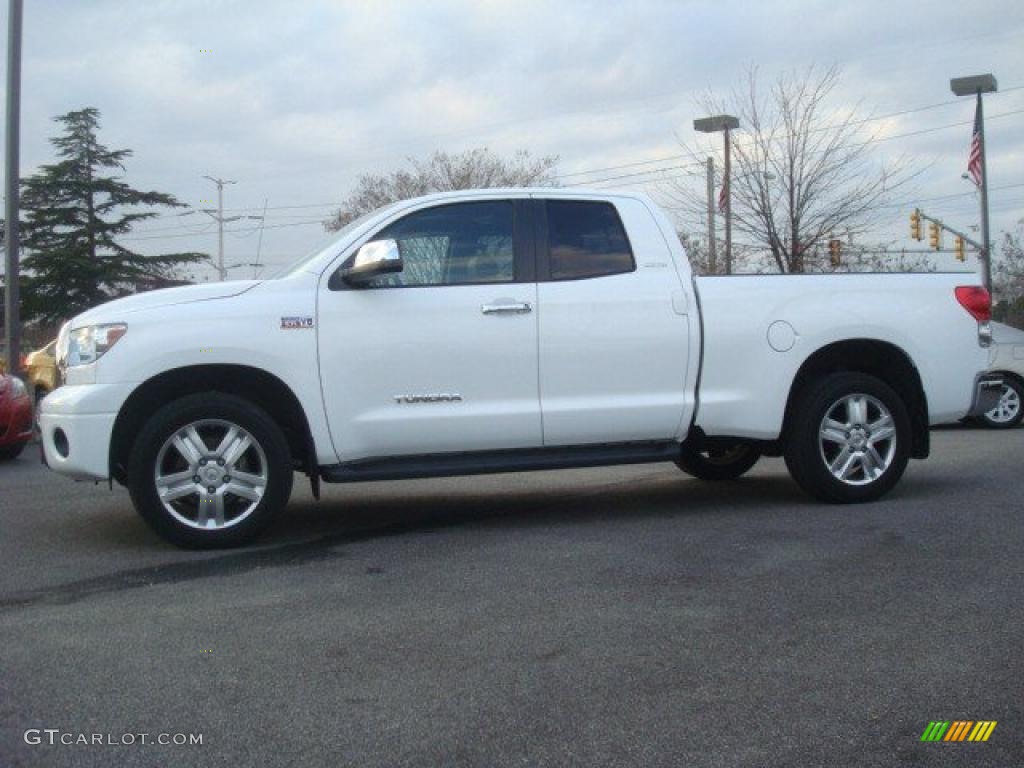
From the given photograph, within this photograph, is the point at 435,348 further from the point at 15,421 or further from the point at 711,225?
the point at 711,225

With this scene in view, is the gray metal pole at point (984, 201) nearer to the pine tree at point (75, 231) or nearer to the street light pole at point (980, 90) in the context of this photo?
the street light pole at point (980, 90)

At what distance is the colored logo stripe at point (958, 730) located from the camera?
11.8ft

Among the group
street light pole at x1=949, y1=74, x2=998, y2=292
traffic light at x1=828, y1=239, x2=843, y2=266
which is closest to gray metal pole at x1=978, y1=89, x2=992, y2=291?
street light pole at x1=949, y1=74, x2=998, y2=292

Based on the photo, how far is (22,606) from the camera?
5219 millimetres

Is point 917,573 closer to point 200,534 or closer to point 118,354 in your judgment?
point 200,534

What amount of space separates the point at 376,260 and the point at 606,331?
1376 millimetres

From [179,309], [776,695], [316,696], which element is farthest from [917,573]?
[179,309]

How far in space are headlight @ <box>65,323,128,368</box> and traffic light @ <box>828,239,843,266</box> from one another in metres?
21.7

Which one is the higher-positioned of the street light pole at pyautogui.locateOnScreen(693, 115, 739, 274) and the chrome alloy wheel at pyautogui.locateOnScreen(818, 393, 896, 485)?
the street light pole at pyautogui.locateOnScreen(693, 115, 739, 274)

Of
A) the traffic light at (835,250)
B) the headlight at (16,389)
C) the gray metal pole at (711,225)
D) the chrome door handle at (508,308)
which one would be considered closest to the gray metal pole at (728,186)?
the gray metal pole at (711,225)

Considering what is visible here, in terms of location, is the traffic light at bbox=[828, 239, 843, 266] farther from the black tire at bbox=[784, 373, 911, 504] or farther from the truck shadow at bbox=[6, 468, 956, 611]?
the black tire at bbox=[784, 373, 911, 504]

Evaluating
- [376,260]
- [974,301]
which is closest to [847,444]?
[974,301]

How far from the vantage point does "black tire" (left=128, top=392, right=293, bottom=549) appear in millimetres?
6227

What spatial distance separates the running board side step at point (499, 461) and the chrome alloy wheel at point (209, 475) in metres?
0.47
